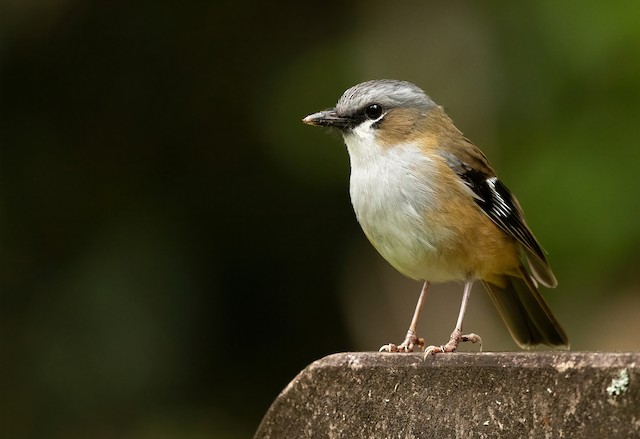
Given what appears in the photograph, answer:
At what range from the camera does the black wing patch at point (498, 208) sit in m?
4.45

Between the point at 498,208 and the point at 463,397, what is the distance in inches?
79.3

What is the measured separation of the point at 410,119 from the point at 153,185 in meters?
2.61

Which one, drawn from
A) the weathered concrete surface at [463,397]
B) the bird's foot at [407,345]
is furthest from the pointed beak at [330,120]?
the weathered concrete surface at [463,397]

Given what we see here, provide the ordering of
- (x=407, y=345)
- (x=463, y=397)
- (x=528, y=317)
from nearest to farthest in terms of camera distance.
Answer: (x=463, y=397)
(x=407, y=345)
(x=528, y=317)

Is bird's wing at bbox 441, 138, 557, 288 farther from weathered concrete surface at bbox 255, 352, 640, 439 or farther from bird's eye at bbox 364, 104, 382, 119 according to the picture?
weathered concrete surface at bbox 255, 352, 640, 439

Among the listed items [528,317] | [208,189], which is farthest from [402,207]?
[208,189]

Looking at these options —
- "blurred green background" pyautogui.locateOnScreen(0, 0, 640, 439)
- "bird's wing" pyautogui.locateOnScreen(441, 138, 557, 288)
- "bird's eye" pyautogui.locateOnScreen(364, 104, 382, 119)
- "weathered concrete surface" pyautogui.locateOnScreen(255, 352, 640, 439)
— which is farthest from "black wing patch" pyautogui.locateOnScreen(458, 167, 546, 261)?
"weathered concrete surface" pyautogui.locateOnScreen(255, 352, 640, 439)

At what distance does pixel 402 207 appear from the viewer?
419 centimetres

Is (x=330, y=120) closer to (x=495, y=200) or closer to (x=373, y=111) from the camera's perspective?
(x=373, y=111)

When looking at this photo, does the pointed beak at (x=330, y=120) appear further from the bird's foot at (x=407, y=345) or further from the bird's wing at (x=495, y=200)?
the bird's foot at (x=407, y=345)

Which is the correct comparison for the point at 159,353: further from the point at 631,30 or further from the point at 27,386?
the point at 631,30

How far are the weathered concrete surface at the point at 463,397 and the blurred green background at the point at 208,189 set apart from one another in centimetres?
300

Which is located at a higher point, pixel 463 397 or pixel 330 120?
pixel 330 120

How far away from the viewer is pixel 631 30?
5.29 meters
